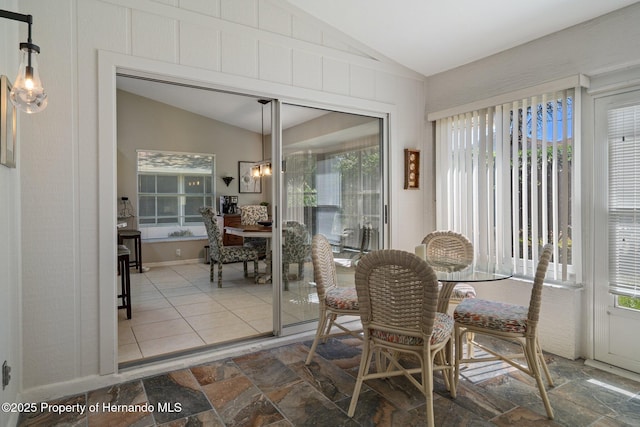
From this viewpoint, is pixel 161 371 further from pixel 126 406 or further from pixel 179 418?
pixel 179 418

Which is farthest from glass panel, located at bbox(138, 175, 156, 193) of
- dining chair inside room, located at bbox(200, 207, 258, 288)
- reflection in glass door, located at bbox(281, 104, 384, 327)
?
reflection in glass door, located at bbox(281, 104, 384, 327)

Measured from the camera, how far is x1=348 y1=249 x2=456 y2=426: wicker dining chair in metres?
1.98

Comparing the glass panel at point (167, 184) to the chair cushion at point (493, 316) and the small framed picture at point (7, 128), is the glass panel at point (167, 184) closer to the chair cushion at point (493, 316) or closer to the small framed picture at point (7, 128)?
the small framed picture at point (7, 128)

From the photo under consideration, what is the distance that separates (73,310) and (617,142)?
406cm

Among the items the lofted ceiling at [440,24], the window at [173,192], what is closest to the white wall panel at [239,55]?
the lofted ceiling at [440,24]

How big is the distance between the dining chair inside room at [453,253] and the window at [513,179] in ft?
1.66

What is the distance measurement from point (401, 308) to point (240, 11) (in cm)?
267

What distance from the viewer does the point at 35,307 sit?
2.38 metres

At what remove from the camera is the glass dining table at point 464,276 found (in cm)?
237

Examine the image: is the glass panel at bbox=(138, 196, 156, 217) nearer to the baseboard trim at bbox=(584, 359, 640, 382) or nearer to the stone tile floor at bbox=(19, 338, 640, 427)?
the stone tile floor at bbox=(19, 338, 640, 427)

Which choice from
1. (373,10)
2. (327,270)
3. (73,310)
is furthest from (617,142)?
(73,310)

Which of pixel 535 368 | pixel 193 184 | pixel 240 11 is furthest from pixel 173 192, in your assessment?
pixel 535 368

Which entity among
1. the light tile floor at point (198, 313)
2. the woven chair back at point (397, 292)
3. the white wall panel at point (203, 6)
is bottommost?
the light tile floor at point (198, 313)

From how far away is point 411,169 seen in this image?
4.18 m
